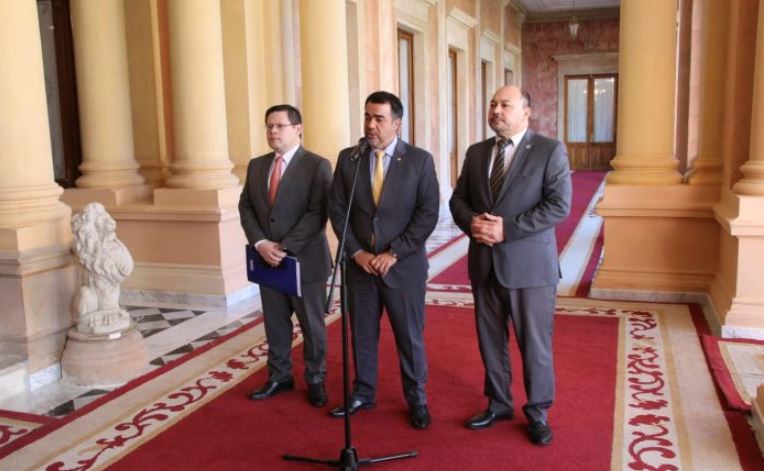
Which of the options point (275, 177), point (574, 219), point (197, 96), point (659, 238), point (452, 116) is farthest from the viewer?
point (452, 116)

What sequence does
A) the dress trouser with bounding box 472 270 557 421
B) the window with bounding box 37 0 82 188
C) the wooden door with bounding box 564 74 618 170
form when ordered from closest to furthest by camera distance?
1. the dress trouser with bounding box 472 270 557 421
2. the window with bounding box 37 0 82 188
3. the wooden door with bounding box 564 74 618 170

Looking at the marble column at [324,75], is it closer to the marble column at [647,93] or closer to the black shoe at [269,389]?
the marble column at [647,93]

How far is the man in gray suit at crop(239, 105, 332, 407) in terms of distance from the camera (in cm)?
394

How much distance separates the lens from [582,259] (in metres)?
8.25

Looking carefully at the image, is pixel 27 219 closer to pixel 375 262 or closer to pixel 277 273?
pixel 277 273

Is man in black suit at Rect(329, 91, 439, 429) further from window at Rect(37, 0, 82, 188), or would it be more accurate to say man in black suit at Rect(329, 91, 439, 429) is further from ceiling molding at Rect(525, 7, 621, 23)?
ceiling molding at Rect(525, 7, 621, 23)

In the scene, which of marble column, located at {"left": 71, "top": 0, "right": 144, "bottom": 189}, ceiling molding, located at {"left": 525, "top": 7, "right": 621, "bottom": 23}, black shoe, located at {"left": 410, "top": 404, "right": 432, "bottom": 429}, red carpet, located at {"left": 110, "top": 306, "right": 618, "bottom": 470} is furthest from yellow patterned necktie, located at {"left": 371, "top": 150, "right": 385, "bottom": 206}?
ceiling molding, located at {"left": 525, "top": 7, "right": 621, "bottom": 23}

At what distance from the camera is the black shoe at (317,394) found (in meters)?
4.00

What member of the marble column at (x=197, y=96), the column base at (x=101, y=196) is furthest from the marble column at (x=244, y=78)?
the column base at (x=101, y=196)

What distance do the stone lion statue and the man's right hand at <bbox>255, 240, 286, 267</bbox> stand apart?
1.21 meters

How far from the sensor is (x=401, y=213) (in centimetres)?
360

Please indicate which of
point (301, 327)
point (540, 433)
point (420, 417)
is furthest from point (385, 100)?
point (540, 433)

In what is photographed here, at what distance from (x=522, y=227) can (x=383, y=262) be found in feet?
2.22

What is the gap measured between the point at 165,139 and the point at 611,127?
1917 cm
